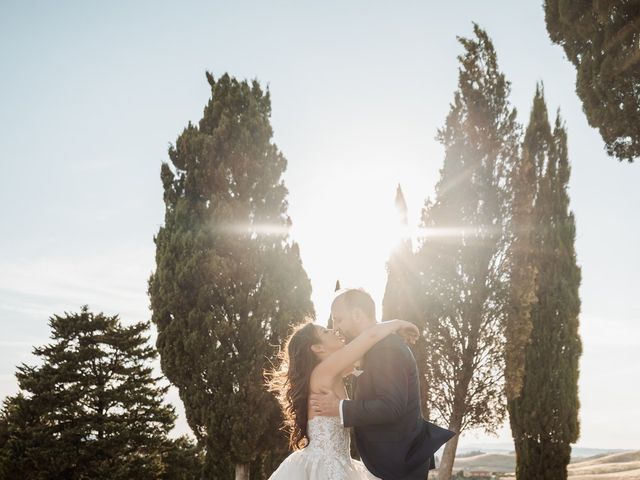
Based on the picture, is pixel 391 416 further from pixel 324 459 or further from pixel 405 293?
pixel 405 293

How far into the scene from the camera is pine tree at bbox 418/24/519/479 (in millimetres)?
18547

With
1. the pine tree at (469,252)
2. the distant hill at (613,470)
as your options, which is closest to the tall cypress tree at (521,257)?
the pine tree at (469,252)

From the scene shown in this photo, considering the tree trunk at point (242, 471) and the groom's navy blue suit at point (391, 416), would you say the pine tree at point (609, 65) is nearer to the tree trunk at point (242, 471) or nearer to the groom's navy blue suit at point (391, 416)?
the groom's navy blue suit at point (391, 416)

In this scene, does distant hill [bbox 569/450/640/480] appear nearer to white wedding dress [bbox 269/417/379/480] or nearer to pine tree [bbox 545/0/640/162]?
pine tree [bbox 545/0/640/162]

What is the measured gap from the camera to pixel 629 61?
10.3 m

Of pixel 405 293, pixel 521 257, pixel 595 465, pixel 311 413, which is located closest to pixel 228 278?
pixel 405 293

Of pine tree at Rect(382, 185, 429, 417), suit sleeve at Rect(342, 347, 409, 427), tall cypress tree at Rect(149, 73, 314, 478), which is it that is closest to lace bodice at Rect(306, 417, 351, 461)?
suit sleeve at Rect(342, 347, 409, 427)

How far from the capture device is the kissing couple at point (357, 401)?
3.92m

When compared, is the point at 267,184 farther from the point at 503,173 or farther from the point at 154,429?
the point at 154,429

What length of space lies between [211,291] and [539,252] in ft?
36.7

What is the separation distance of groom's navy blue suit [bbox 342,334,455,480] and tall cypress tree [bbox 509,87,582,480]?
53.3 feet

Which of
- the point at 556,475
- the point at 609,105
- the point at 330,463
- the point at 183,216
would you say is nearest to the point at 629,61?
the point at 609,105

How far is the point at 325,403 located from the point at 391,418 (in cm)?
71

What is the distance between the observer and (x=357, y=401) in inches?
154
